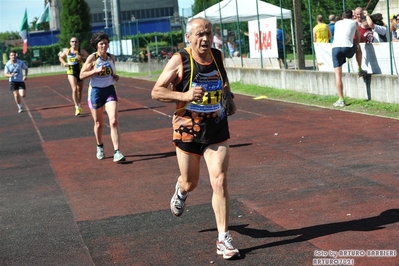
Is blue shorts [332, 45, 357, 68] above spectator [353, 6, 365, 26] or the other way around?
the other way around

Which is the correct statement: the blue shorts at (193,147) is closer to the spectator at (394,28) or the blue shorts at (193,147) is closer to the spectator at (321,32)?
the spectator at (394,28)

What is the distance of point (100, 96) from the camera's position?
42.1 feet

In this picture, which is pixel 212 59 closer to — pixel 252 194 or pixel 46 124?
pixel 252 194

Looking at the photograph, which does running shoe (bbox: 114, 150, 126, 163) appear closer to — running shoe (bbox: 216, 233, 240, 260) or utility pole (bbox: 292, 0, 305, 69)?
running shoe (bbox: 216, 233, 240, 260)

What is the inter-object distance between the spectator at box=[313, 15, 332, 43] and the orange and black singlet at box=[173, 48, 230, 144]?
Answer: 14.3 m

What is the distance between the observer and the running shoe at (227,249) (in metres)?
6.64

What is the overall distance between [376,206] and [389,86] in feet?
29.6

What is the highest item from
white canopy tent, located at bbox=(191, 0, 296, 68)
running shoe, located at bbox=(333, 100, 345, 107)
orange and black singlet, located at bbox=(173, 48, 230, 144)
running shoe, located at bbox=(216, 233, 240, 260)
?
white canopy tent, located at bbox=(191, 0, 296, 68)

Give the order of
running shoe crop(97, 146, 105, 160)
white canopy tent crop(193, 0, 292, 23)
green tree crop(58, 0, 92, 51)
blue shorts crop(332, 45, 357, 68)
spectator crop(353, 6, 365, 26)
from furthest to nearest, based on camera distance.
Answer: green tree crop(58, 0, 92, 51)
white canopy tent crop(193, 0, 292, 23)
spectator crop(353, 6, 365, 26)
blue shorts crop(332, 45, 357, 68)
running shoe crop(97, 146, 105, 160)

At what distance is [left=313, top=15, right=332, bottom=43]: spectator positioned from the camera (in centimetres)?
2097

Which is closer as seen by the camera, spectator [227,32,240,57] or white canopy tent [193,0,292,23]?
white canopy tent [193,0,292,23]

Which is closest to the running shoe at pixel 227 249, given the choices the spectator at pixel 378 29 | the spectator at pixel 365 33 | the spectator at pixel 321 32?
the spectator at pixel 378 29

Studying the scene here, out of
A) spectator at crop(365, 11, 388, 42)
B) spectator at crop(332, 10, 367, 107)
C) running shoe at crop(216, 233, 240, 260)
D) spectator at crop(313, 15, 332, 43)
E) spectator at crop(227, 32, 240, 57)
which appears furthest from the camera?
spectator at crop(227, 32, 240, 57)

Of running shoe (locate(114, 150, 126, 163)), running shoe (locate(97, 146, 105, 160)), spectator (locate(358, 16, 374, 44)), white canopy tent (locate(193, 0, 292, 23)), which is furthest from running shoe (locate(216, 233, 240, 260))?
white canopy tent (locate(193, 0, 292, 23))
